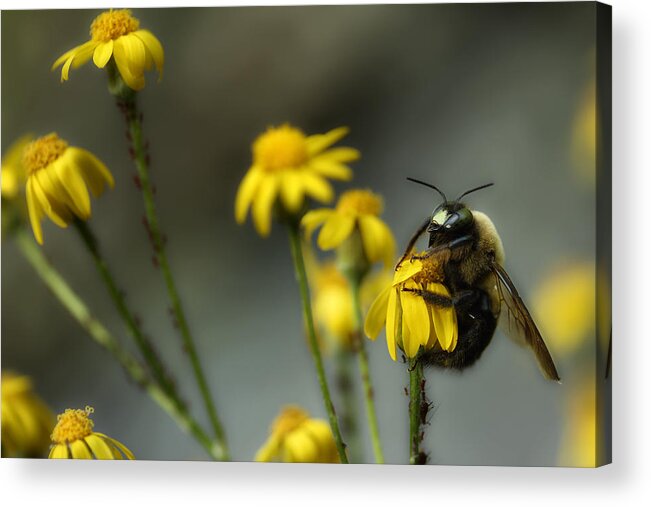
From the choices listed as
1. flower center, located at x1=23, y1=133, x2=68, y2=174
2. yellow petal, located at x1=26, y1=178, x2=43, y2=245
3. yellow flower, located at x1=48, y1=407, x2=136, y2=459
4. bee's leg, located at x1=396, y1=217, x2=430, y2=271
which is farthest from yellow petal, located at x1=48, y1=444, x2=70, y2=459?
bee's leg, located at x1=396, y1=217, x2=430, y2=271

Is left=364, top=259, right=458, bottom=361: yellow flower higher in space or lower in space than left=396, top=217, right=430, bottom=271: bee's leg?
lower

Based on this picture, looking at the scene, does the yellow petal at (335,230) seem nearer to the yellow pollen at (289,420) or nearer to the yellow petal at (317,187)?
the yellow petal at (317,187)

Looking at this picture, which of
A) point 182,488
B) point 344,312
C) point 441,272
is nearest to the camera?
point 441,272

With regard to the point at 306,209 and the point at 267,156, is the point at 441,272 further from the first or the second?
the point at 267,156

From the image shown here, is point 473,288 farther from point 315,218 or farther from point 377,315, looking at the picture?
point 315,218

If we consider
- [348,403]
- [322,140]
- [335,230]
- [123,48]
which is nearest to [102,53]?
[123,48]

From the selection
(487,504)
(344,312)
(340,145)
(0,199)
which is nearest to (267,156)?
(340,145)

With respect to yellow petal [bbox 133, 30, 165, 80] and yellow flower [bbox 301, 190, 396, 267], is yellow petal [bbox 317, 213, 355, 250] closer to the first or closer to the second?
yellow flower [bbox 301, 190, 396, 267]
